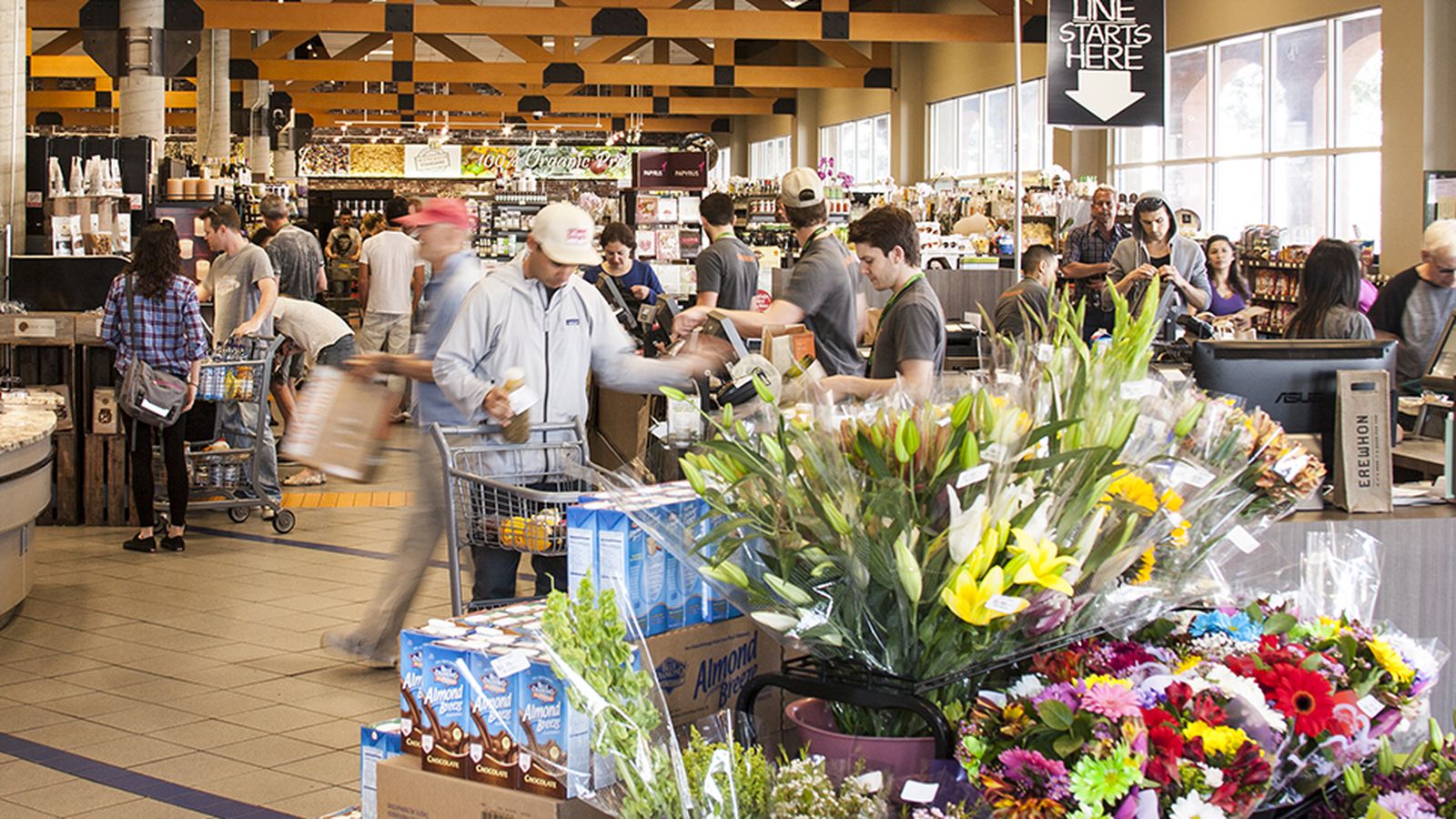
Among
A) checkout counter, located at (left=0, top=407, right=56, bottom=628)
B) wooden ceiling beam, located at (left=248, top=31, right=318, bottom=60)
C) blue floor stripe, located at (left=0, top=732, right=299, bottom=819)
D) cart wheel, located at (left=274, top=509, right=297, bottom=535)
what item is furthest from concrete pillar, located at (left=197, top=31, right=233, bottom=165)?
blue floor stripe, located at (left=0, top=732, right=299, bottom=819)

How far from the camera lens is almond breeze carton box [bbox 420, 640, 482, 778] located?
6.82ft

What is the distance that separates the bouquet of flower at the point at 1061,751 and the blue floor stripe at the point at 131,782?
8.98 ft

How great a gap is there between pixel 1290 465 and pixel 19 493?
493 cm

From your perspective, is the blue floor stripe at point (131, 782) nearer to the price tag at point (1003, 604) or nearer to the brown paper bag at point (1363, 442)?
the brown paper bag at point (1363, 442)

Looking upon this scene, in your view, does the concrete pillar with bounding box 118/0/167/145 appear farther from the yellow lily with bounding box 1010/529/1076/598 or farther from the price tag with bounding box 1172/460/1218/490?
the yellow lily with bounding box 1010/529/1076/598

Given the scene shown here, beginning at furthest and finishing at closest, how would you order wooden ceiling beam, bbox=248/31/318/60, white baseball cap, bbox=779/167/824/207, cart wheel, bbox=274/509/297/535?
wooden ceiling beam, bbox=248/31/318/60 < cart wheel, bbox=274/509/297/535 < white baseball cap, bbox=779/167/824/207

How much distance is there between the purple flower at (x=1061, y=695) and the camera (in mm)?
1735

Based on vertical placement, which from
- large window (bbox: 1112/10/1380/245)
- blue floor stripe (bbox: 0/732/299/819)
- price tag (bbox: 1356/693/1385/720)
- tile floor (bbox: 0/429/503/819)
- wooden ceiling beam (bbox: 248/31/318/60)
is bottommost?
blue floor stripe (bbox: 0/732/299/819)

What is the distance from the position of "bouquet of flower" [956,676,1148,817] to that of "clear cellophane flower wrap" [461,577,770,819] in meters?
0.25

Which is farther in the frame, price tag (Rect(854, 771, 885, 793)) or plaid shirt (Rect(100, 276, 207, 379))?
plaid shirt (Rect(100, 276, 207, 379))

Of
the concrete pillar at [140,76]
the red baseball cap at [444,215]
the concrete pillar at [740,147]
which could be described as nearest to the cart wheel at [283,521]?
the red baseball cap at [444,215]

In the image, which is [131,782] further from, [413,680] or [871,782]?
[871,782]

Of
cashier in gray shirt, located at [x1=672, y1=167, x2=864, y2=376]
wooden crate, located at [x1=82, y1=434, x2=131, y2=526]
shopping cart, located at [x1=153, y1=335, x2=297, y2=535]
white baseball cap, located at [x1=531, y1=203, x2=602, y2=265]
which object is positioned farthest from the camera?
wooden crate, located at [x1=82, y1=434, x2=131, y2=526]

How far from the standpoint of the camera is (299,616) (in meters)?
6.34
